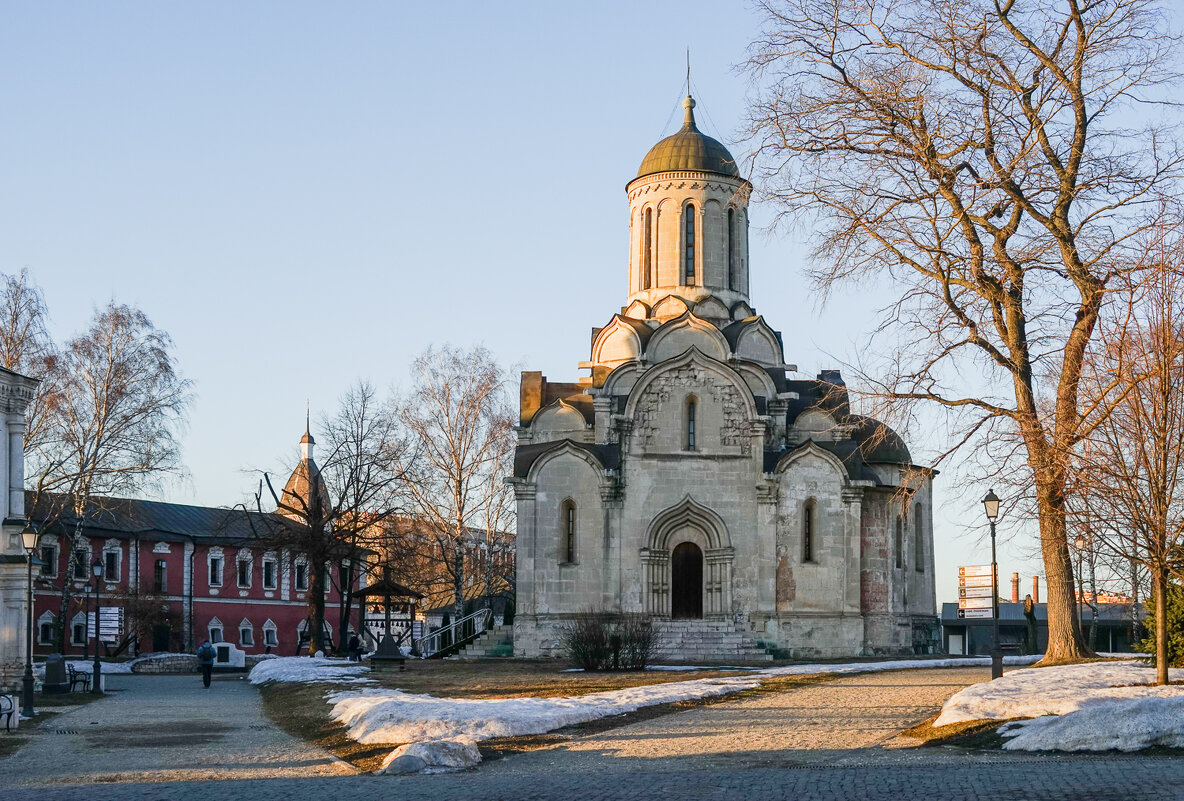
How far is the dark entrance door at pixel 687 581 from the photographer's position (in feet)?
123

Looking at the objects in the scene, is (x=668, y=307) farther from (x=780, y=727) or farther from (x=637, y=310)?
(x=780, y=727)

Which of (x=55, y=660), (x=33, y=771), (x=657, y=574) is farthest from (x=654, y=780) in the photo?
(x=657, y=574)

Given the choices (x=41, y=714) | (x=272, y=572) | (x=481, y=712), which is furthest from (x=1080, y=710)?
(x=272, y=572)

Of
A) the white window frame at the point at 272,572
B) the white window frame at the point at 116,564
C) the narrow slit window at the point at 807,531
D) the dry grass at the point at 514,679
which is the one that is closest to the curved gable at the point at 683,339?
the narrow slit window at the point at 807,531

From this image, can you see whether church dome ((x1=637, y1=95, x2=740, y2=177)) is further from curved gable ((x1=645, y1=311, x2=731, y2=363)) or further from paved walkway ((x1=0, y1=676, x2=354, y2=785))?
paved walkway ((x1=0, y1=676, x2=354, y2=785))

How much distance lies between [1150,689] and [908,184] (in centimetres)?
1057

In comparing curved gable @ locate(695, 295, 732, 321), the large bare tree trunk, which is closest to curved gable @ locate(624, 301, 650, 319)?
curved gable @ locate(695, 295, 732, 321)

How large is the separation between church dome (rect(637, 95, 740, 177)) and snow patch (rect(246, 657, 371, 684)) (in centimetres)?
1729

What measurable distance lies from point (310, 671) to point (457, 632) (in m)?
9.74

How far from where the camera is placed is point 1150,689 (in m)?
16.7

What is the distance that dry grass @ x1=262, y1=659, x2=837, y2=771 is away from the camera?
15.2 m

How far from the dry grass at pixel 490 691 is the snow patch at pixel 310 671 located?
504mm

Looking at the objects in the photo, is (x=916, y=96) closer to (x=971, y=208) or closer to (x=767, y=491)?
(x=971, y=208)

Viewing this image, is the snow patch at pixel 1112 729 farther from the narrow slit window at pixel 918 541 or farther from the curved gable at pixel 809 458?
the narrow slit window at pixel 918 541
